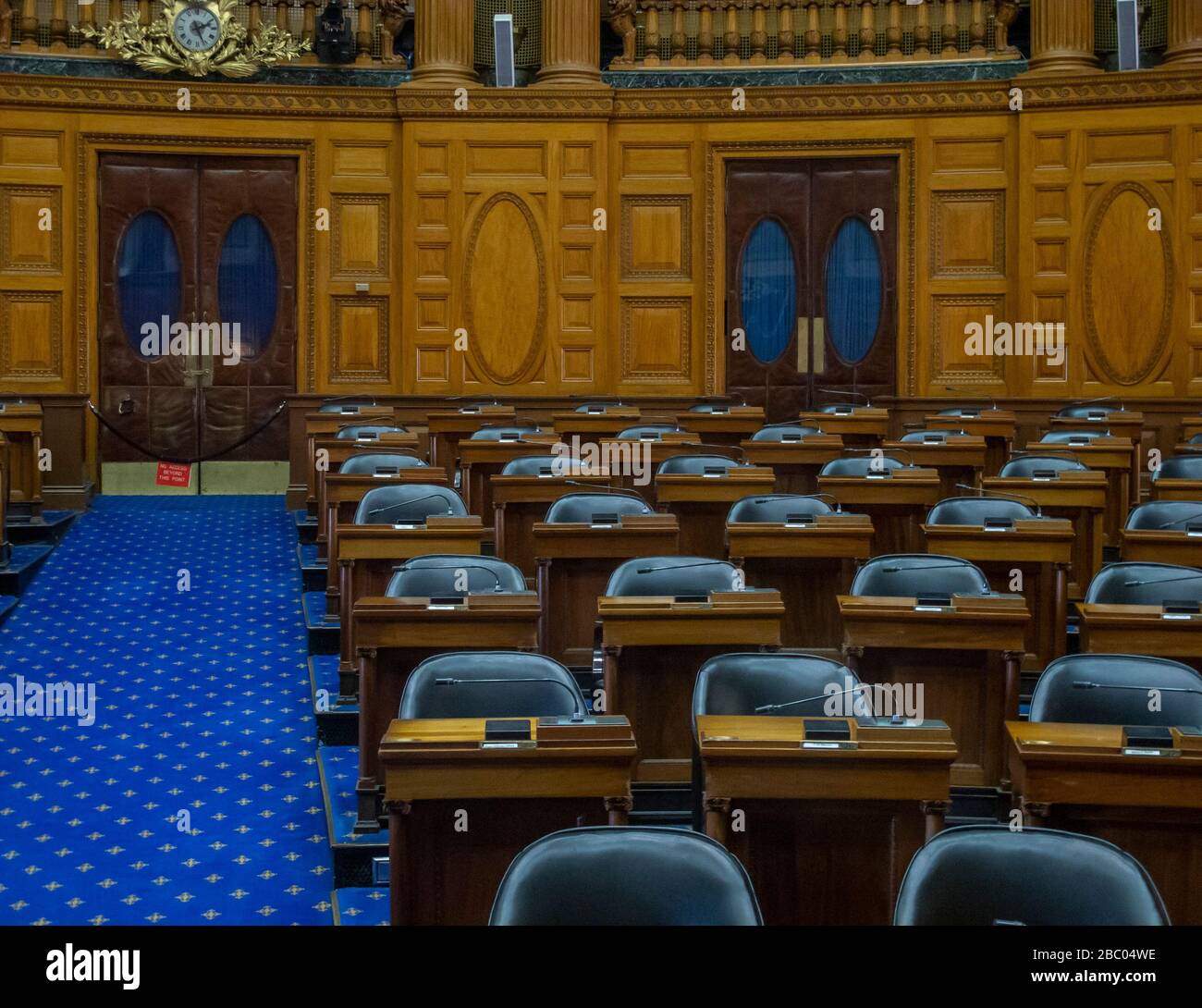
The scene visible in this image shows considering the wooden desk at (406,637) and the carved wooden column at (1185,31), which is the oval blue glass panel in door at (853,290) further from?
the wooden desk at (406,637)

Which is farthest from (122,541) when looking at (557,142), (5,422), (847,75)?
(847,75)

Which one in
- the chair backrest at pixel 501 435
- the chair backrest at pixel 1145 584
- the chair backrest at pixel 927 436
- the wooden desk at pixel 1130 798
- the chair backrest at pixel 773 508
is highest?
the chair backrest at pixel 501 435

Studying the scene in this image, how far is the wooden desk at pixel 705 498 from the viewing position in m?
6.87

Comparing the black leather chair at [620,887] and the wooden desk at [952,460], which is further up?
the wooden desk at [952,460]

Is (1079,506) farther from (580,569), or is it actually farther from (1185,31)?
(1185,31)

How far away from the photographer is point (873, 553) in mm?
7027

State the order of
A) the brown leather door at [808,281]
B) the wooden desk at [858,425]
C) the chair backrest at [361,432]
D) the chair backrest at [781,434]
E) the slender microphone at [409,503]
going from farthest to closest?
the brown leather door at [808,281] → the wooden desk at [858,425] → the chair backrest at [361,432] → the chair backrest at [781,434] → the slender microphone at [409,503]

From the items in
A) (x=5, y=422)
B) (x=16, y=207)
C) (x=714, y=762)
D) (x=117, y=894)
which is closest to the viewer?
(x=714, y=762)

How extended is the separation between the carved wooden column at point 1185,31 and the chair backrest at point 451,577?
8.47 m

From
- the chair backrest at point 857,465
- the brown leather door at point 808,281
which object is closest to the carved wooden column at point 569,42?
the brown leather door at point 808,281

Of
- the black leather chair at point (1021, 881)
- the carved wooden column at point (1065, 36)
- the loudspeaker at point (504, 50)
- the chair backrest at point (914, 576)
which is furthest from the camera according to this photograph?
the loudspeaker at point (504, 50)

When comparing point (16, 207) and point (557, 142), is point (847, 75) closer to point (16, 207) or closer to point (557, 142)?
point (557, 142)

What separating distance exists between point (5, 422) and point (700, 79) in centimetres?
628

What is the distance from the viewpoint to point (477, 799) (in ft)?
11.5
